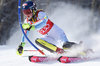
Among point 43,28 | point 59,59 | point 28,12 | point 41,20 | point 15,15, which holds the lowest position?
point 15,15

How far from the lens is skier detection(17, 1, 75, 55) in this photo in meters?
4.64

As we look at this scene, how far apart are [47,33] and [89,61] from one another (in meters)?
1.38

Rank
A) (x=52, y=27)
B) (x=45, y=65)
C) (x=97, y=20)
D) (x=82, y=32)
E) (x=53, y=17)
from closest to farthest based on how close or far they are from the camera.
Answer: (x=45, y=65)
(x=52, y=27)
(x=53, y=17)
(x=82, y=32)
(x=97, y=20)

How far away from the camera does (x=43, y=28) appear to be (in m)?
4.98

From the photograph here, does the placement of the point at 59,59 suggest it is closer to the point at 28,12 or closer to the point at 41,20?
the point at 41,20

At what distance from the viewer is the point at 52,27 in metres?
5.01

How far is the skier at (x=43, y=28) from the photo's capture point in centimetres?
464

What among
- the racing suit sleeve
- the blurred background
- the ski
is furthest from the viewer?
the blurred background

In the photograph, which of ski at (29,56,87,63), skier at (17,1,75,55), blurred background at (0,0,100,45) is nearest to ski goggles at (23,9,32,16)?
skier at (17,1,75,55)

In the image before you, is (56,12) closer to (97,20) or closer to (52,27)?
(97,20)

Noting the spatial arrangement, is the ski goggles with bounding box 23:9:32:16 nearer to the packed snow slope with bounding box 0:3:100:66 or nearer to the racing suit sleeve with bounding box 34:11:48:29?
the racing suit sleeve with bounding box 34:11:48:29

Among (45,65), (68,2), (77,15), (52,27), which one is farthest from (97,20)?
(45,65)

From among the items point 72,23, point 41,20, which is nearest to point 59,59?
point 41,20

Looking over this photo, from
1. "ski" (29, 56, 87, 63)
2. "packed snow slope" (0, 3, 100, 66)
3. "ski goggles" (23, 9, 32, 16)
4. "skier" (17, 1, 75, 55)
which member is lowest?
"packed snow slope" (0, 3, 100, 66)
